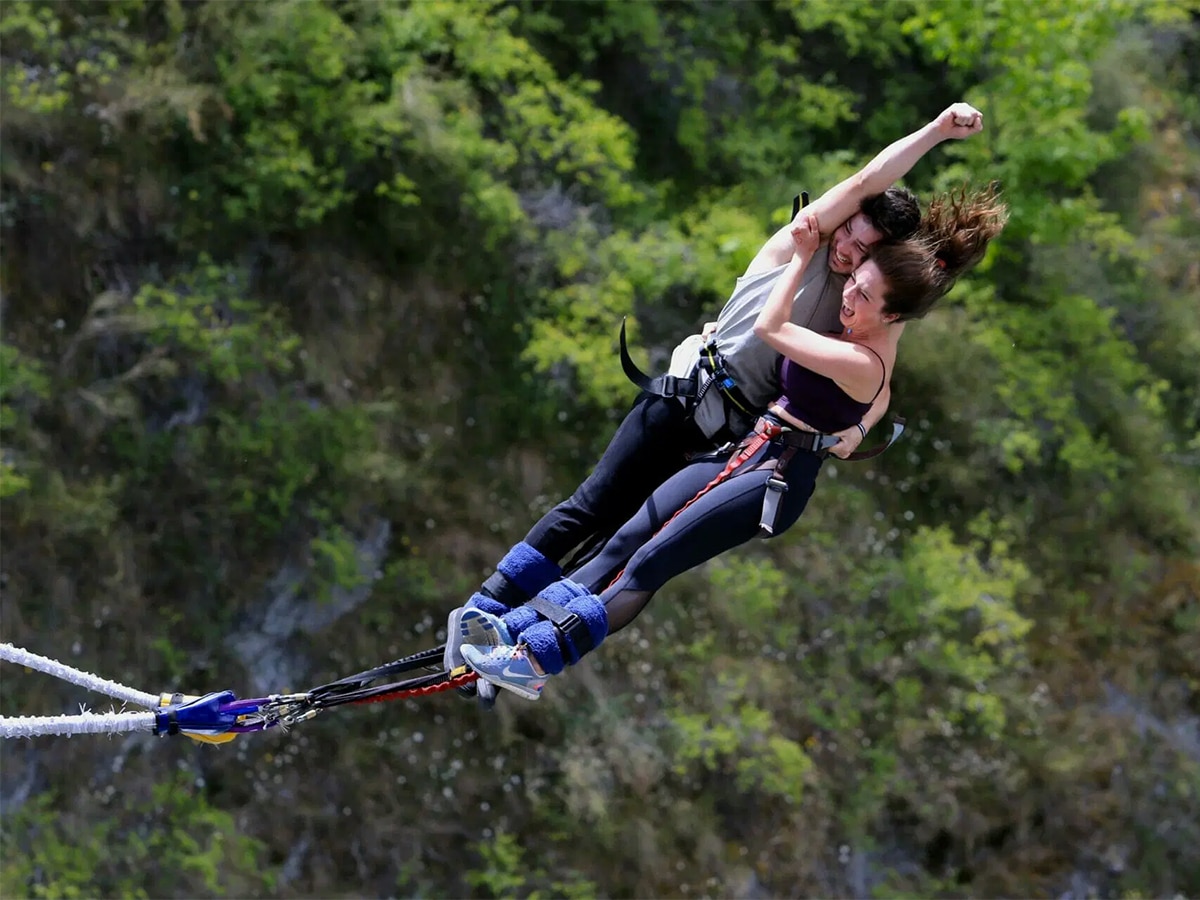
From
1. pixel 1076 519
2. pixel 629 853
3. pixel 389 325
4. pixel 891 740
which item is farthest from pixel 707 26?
pixel 629 853

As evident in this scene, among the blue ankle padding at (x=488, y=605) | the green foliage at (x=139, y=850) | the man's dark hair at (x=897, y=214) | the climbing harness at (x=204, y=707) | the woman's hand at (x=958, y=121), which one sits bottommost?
the green foliage at (x=139, y=850)

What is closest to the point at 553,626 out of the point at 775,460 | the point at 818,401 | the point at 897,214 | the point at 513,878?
the point at 775,460

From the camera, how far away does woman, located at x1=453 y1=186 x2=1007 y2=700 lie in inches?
122

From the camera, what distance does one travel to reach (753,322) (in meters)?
3.40

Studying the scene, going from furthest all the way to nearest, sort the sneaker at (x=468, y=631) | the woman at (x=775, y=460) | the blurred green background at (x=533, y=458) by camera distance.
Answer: the blurred green background at (x=533, y=458) → the sneaker at (x=468, y=631) → the woman at (x=775, y=460)

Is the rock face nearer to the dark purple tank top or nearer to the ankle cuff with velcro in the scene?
the ankle cuff with velcro

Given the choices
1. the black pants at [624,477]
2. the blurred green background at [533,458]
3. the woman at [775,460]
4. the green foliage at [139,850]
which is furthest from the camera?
the green foliage at [139,850]

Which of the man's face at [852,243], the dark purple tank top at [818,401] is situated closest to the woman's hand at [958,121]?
the man's face at [852,243]

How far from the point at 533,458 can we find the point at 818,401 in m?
4.73

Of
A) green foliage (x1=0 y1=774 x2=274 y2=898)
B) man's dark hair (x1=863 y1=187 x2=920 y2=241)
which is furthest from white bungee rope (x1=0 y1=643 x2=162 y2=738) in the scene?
green foliage (x1=0 y1=774 x2=274 y2=898)

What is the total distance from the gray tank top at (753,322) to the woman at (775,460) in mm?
72

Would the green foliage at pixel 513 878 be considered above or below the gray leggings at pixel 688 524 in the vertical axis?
below

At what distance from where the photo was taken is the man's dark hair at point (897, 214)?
310cm

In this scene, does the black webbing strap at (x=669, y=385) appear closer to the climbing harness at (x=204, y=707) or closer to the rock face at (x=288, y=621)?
the climbing harness at (x=204, y=707)
